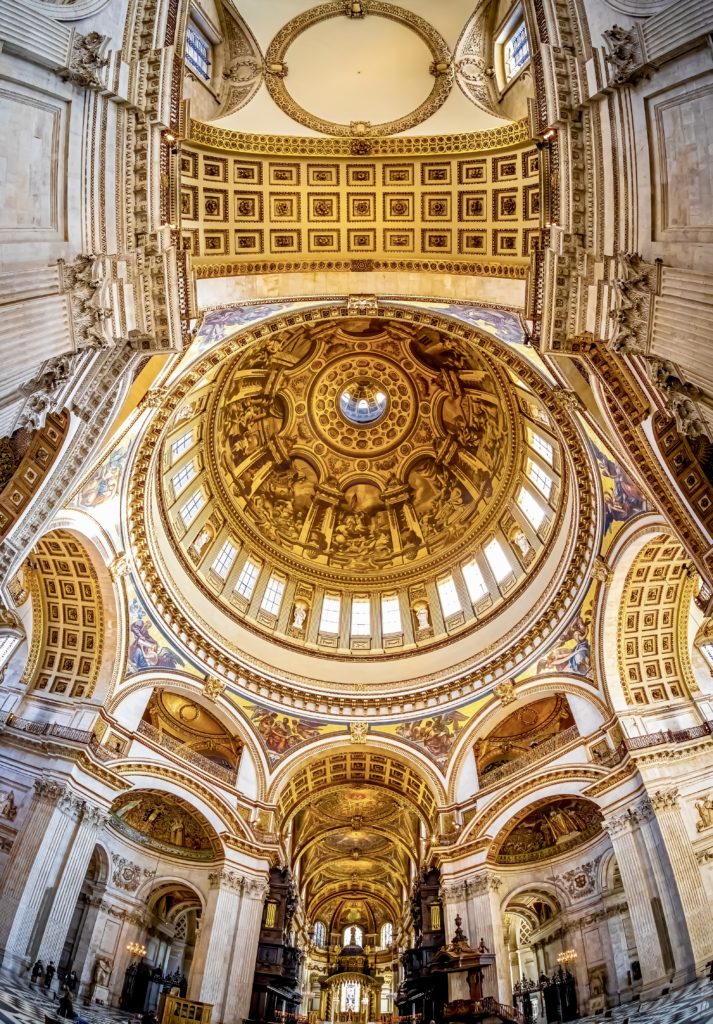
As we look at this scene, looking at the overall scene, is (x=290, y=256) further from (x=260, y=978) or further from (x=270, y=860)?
(x=260, y=978)

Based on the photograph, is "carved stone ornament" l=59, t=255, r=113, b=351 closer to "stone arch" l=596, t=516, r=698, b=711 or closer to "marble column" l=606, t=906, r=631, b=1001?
"stone arch" l=596, t=516, r=698, b=711

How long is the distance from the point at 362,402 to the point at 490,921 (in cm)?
2162

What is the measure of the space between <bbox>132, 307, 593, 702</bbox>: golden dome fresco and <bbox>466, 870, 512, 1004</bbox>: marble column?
7009 mm

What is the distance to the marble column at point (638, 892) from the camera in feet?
49.3

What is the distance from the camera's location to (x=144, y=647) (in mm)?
21594

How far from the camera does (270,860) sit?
22062 millimetres

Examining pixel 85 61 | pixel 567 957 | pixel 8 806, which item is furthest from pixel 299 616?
pixel 85 61

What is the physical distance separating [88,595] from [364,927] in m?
34.1

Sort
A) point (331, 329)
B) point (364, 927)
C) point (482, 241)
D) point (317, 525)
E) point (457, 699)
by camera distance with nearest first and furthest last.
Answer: point (482, 241), point (457, 699), point (331, 329), point (317, 525), point (364, 927)

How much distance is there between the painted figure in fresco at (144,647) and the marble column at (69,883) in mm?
4696

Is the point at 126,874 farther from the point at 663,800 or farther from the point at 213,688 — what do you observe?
the point at 663,800

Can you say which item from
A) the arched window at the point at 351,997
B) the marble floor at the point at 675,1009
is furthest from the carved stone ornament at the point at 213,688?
the arched window at the point at 351,997

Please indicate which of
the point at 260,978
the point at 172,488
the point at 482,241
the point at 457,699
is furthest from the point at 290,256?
the point at 260,978

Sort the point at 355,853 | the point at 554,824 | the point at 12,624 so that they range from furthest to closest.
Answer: the point at 355,853, the point at 554,824, the point at 12,624
